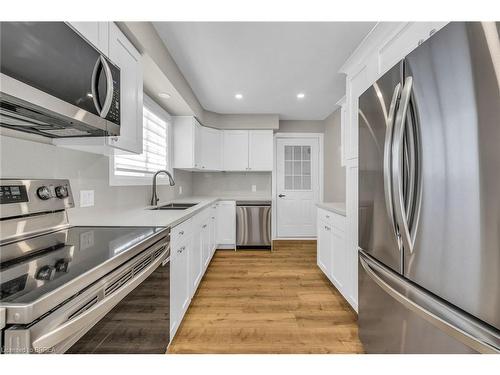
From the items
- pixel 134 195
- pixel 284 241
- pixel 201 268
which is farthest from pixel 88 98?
pixel 284 241

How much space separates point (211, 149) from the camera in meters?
3.96

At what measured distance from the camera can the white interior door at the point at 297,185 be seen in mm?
4543

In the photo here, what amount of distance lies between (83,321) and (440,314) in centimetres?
118

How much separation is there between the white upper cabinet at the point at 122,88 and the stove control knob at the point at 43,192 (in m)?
0.28

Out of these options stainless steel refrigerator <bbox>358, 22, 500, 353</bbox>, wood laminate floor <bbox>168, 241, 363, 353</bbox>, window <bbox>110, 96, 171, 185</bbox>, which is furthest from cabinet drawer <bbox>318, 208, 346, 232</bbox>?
window <bbox>110, 96, 171, 185</bbox>

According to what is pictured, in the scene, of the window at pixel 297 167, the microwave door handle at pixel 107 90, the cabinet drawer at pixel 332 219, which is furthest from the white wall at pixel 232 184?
the microwave door handle at pixel 107 90

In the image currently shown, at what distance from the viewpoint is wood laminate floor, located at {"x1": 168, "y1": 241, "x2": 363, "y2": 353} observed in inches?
62.1

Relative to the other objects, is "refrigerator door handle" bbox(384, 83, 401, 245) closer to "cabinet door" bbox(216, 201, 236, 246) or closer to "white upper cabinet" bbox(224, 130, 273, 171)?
"cabinet door" bbox(216, 201, 236, 246)

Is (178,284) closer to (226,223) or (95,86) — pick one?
(95,86)

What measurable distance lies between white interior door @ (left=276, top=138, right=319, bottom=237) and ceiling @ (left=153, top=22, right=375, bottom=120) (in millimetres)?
1227

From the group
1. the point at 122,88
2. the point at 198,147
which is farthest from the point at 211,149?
the point at 122,88

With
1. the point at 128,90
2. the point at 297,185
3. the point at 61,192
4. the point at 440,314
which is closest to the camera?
the point at 440,314

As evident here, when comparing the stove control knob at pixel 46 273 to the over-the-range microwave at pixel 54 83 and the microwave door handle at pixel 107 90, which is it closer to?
the over-the-range microwave at pixel 54 83
